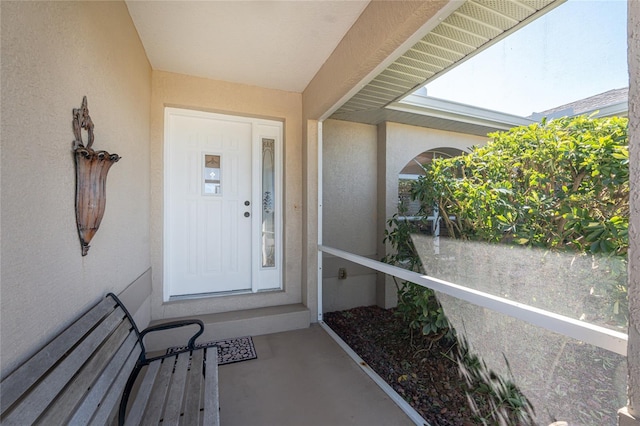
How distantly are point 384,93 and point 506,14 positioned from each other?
1.51 metres

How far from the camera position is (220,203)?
3500mm

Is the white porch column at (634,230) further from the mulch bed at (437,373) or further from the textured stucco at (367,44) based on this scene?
the textured stucco at (367,44)

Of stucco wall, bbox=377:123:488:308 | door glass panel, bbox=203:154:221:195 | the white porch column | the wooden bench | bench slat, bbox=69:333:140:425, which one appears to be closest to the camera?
the white porch column

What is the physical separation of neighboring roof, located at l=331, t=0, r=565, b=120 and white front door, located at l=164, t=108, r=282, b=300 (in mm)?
1604

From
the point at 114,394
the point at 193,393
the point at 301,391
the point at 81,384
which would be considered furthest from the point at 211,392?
the point at 301,391

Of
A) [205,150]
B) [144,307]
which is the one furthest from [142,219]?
[205,150]

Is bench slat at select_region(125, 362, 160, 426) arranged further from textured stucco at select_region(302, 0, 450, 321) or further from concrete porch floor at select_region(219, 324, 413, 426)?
textured stucco at select_region(302, 0, 450, 321)

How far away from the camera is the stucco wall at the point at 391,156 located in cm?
439

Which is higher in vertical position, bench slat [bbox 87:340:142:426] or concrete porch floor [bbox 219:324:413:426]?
bench slat [bbox 87:340:142:426]

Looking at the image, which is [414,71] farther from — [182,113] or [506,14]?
[182,113]

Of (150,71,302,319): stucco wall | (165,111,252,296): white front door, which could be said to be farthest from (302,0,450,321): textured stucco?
(165,111,252,296): white front door

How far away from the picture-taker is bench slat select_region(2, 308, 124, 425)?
0.91 metres

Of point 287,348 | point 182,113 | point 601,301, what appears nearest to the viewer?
point 601,301

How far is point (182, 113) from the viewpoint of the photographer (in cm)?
332
